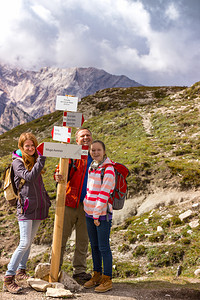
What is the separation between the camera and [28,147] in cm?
599

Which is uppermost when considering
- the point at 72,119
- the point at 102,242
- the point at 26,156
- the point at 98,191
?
the point at 72,119

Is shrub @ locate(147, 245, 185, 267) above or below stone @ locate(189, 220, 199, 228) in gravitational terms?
below

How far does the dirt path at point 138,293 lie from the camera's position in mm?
5520

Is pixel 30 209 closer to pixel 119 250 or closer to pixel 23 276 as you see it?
pixel 23 276

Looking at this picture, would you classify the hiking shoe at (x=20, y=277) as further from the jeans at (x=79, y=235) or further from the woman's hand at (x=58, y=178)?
the woman's hand at (x=58, y=178)

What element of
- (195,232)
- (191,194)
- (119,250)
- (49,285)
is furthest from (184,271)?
(191,194)

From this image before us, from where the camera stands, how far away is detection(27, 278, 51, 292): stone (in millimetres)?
5705

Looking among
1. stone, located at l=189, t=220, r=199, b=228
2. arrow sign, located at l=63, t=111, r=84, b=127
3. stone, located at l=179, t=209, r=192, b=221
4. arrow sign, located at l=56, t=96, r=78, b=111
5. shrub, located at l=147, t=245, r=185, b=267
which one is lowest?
shrub, located at l=147, t=245, r=185, b=267

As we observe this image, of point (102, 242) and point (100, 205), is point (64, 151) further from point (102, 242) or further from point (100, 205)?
point (102, 242)

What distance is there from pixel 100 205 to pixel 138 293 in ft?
8.23

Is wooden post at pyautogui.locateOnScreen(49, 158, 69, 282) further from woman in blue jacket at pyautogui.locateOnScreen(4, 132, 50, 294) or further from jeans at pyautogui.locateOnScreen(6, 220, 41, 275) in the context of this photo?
jeans at pyautogui.locateOnScreen(6, 220, 41, 275)

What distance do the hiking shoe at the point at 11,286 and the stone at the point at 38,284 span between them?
0.97 feet

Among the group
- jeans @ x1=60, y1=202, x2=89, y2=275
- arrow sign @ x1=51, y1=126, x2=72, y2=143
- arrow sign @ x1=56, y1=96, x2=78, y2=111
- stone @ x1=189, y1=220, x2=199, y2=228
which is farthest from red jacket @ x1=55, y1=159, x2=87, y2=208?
stone @ x1=189, y1=220, x2=199, y2=228

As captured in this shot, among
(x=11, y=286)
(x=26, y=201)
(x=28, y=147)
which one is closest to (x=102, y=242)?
(x=26, y=201)
